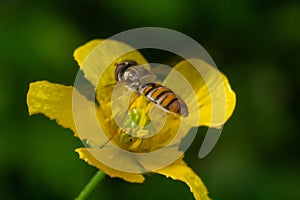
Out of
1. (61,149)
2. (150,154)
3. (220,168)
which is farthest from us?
(220,168)

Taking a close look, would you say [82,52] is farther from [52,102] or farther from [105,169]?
[105,169]

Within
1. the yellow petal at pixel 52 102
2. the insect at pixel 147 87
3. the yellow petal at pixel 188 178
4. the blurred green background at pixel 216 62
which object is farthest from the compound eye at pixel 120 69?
the blurred green background at pixel 216 62

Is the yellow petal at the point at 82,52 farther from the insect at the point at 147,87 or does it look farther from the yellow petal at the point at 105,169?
the yellow petal at the point at 105,169

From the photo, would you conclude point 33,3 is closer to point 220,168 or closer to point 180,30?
point 180,30

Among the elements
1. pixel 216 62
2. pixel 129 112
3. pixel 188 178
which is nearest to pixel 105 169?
pixel 188 178

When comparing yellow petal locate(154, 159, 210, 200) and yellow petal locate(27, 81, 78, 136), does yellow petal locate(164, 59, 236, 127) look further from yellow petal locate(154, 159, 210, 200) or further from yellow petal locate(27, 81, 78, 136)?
yellow petal locate(27, 81, 78, 136)

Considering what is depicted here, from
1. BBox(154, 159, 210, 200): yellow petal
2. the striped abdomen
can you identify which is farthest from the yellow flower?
the striped abdomen

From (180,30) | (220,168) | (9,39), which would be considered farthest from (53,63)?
(220,168)
